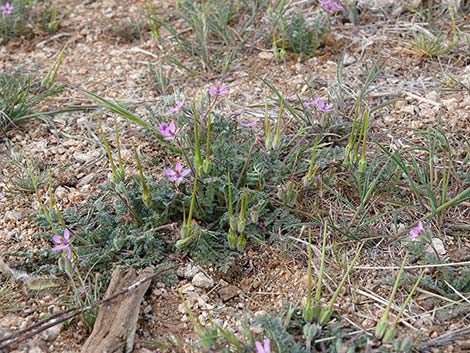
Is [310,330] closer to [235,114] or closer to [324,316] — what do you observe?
[324,316]

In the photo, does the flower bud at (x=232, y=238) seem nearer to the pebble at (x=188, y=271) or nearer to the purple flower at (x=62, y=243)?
the pebble at (x=188, y=271)

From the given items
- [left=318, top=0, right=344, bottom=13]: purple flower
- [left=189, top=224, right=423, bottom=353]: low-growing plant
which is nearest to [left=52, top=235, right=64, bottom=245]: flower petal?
[left=189, top=224, right=423, bottom=353]: low-growing plant

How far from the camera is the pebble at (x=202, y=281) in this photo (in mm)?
2164

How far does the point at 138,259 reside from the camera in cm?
218

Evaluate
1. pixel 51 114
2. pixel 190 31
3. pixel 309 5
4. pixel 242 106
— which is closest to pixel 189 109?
pixel 242 106

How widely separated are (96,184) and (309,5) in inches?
62.2

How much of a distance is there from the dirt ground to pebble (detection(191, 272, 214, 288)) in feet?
0.05

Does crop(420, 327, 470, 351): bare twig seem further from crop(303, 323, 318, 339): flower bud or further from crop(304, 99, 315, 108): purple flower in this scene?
crop(304, 99, 315, 108): purple flower

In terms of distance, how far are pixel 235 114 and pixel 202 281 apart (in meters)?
0.89

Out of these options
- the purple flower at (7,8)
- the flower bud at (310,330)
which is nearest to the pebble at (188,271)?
the flower bud at (310,330)

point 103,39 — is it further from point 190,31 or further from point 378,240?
point 378,240

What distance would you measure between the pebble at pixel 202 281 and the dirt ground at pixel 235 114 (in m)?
0.02

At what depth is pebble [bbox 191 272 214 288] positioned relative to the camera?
216 cm

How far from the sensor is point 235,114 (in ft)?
9.25
